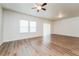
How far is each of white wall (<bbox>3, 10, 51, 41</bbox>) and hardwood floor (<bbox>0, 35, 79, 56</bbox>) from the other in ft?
0.49

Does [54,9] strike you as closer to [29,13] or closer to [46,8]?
[46,8]

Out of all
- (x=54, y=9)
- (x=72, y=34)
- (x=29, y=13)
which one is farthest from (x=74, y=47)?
(x=29, y=13)

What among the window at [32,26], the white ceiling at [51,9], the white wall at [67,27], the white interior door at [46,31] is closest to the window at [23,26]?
the window at [32,26]

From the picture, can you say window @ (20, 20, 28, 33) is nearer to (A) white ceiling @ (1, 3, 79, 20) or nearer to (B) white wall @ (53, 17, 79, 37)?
(A) white ceiling @ (1, 3, 79, 20)

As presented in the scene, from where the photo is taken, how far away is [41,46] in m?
2.81

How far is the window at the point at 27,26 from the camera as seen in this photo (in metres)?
2.61

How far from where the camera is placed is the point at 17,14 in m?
2.55

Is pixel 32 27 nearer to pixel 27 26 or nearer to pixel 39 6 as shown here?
pixel 27 26

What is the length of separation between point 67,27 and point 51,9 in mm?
973

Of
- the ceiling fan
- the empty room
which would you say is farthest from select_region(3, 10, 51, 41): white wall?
the ceiling fan

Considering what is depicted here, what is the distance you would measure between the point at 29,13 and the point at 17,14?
0.33 metres

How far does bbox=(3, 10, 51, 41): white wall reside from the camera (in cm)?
257

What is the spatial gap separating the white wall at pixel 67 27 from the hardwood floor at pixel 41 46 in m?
0.16

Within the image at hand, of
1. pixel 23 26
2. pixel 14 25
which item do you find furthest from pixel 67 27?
pixel 14 25
